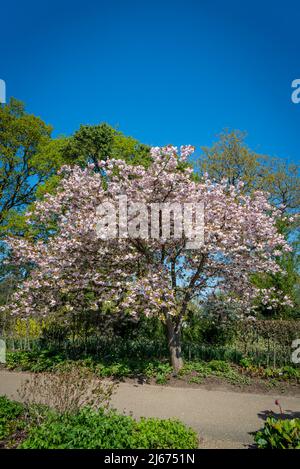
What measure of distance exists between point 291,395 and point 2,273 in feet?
55.4

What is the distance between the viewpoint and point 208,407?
23.1 feet

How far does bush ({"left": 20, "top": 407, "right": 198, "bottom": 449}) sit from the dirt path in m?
0.78

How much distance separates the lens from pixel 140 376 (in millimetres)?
9250

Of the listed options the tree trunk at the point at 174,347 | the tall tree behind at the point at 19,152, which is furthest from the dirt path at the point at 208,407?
the tall tree behind at the point at 19,152

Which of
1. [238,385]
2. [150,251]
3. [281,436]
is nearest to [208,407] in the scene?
[238,385]

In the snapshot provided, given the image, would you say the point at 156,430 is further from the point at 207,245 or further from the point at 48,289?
the point at 48,289

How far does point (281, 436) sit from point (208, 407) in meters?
2.88

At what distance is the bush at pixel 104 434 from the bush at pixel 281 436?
0.94 meters

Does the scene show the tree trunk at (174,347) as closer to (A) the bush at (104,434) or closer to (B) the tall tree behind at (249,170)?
(A) the bush at (104,434)

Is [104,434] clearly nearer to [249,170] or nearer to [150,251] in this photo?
[150,251]

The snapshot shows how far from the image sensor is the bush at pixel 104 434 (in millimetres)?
4176

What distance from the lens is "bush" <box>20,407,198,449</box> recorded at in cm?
418

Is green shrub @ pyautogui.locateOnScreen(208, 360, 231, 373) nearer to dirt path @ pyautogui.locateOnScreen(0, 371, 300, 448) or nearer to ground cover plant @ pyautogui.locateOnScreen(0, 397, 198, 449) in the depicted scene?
dirt path @ pyautogui.locateOnScreen(0, 371, 300, 448)

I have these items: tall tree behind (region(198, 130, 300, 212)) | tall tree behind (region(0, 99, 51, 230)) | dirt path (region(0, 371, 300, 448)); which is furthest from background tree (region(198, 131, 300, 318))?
dirt path (region(0, 371, 300, 448))
